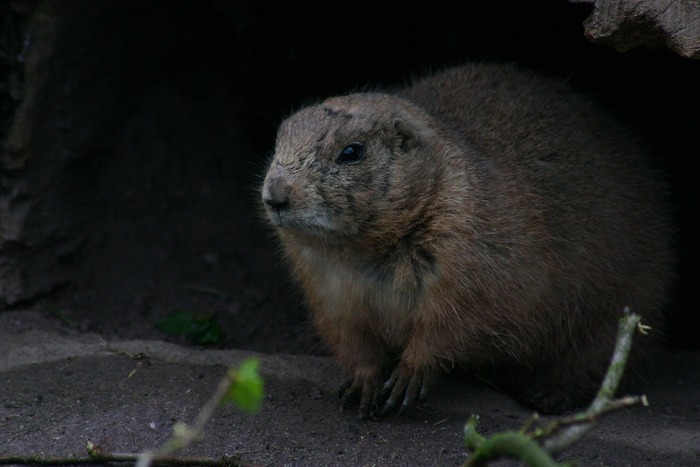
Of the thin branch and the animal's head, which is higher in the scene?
the animal's head

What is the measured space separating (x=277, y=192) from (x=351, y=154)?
22.8 inches

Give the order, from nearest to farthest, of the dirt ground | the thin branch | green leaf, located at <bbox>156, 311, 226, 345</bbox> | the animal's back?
the thin branch
the dirt ground
the animal's back
green leaf, located at <bbox>156, 311, 226, 345</bbox>

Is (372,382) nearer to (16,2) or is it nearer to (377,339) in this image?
(377,339)

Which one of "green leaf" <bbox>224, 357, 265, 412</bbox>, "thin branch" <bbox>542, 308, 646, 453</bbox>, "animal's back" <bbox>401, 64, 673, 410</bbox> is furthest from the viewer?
"animal's back" <bbox>401, 64, 673, 410</bbox>

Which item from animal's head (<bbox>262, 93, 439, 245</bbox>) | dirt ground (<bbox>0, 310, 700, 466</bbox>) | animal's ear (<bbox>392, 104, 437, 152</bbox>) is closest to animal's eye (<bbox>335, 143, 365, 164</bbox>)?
animal's head (<bbox>262, 93, 439, 245</bbox>)

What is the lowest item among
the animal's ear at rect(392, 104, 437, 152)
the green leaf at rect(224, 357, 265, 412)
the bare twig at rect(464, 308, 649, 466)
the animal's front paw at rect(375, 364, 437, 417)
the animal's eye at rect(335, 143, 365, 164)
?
the animal's front paw at rect(375, 364, 437, 417)

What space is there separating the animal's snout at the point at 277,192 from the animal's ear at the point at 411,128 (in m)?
0.84

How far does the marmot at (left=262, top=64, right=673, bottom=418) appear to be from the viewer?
5.07 m

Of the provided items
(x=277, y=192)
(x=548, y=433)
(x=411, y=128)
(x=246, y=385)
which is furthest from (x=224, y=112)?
(x=246, y=385)

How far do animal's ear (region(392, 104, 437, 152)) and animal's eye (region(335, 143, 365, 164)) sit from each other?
29 centimetres

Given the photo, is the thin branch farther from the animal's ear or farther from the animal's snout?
the animal's ear

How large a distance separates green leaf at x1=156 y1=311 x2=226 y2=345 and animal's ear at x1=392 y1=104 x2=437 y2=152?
255 cm

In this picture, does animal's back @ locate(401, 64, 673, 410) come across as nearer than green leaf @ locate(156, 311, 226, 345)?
Yes

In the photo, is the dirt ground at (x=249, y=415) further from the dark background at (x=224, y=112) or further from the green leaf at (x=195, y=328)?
the dark background at (x=224, y=112)
